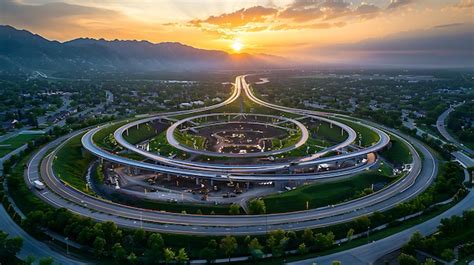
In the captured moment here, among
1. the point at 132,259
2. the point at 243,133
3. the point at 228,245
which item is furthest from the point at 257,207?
the point at 243,133

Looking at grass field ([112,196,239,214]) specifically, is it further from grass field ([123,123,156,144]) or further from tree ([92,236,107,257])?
grass field ([123,123,156,144])

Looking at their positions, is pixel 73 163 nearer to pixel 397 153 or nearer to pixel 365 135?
pixel 397 153

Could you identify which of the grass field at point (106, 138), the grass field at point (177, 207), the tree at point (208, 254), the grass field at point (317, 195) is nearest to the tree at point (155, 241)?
the tree at point (208, 254)

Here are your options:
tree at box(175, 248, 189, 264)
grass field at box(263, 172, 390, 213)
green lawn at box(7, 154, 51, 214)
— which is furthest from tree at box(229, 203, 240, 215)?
green lawn at box(7, 154, 51, 214)

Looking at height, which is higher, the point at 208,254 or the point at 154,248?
the point at 154,248

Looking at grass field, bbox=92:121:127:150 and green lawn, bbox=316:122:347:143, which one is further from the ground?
grass field, bbox=92:121:127:150

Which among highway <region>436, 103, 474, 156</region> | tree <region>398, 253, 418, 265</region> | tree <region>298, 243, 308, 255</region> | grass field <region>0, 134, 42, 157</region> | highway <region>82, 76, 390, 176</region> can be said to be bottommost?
highway <region>436, 103, 474, 156</region>
